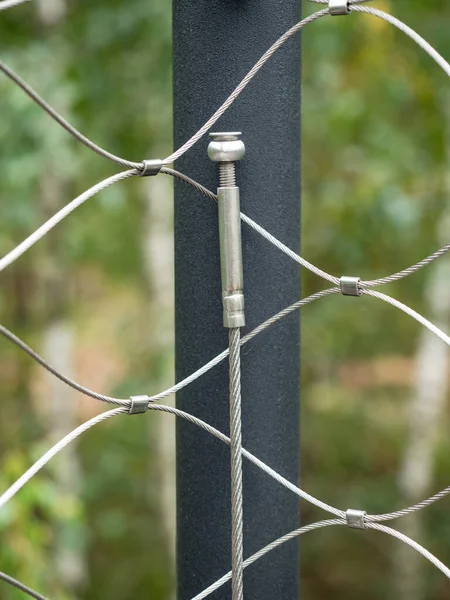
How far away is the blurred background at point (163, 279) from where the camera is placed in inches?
132

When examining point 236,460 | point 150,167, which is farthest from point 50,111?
point 236,460

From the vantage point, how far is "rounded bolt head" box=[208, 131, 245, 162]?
0.75 meters

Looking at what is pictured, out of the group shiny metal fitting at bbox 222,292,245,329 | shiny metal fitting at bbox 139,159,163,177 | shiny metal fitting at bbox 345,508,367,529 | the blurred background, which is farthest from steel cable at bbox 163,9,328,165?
the blurred background

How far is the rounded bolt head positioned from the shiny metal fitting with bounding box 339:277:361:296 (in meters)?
0.14

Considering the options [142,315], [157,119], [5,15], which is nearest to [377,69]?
[157,119]

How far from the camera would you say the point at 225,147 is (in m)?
0.75

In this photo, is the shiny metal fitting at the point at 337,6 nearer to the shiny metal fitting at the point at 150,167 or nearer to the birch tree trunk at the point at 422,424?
the shiny metal fitting at the point at 150,167

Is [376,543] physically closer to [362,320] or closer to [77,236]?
→ [362,320]

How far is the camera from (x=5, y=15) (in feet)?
12.8

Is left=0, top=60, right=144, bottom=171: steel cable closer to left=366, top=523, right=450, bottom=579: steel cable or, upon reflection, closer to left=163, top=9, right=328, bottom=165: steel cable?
left=163, top=9, right=328, bottom=165: steel cable

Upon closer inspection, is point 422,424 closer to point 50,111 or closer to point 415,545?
point 415,545

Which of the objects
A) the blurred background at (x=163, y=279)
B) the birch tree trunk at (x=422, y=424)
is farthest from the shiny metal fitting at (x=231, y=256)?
the birch tree trunk at (x=422, y=424)

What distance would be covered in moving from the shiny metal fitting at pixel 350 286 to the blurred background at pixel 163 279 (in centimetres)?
134

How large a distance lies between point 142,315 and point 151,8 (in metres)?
3.25
